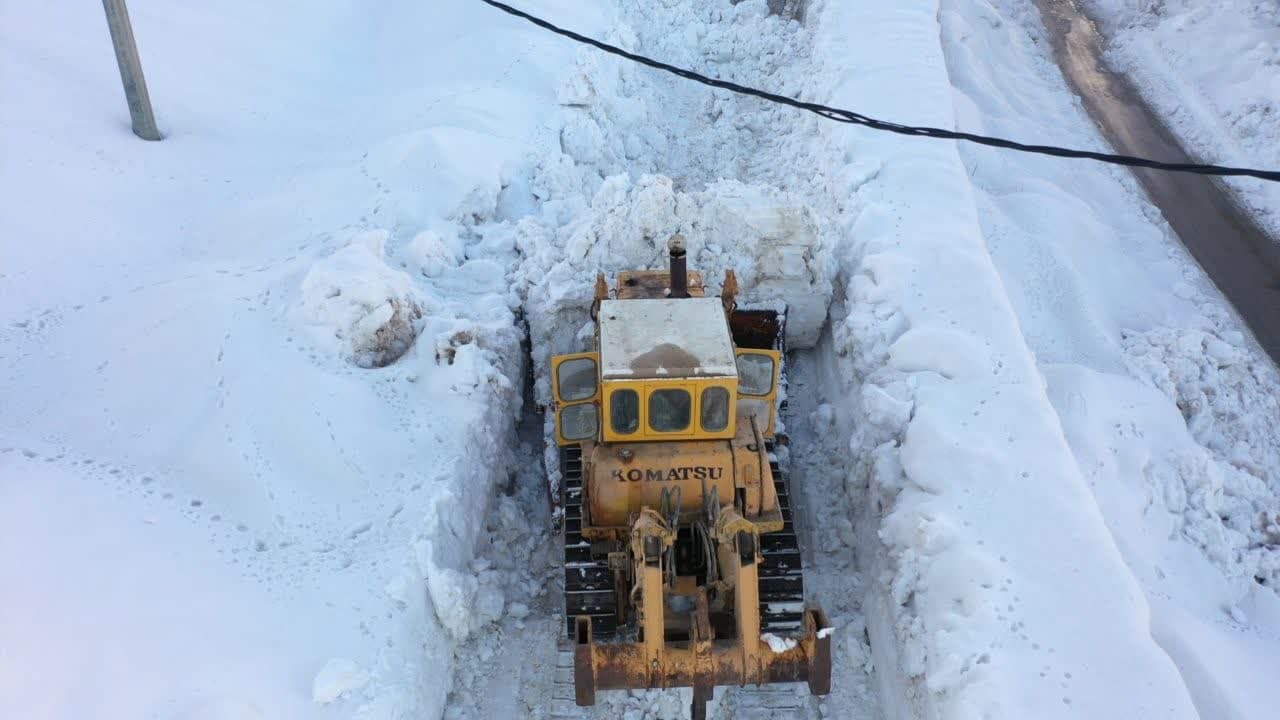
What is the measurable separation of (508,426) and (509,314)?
1306mm

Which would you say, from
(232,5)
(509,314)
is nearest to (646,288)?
(509,314)

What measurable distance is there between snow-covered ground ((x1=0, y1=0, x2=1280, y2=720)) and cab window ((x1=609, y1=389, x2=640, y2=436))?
1730 millimetres

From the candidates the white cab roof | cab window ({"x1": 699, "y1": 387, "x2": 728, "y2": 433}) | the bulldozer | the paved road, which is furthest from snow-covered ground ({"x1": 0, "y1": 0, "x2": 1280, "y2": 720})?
the white cab roof

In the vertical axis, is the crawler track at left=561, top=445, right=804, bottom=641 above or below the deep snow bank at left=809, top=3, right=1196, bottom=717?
below

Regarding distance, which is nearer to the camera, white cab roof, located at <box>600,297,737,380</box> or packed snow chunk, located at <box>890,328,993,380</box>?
white cab roof, located at <box>600,297,737,380</box>

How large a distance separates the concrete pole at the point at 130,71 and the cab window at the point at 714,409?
28.6 ft

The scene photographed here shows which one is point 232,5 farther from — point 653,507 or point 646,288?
point 653,507

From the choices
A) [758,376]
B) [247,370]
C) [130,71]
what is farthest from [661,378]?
[130,71]

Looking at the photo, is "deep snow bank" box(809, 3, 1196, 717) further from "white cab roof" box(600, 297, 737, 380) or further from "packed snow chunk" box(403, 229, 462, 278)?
"packed snow chunk" box(403, 229, 462, 278)

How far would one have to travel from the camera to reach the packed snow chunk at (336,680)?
5848 mm

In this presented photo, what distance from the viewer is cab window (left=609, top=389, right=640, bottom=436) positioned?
646 cm

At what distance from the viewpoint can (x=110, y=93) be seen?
1205 centimetres

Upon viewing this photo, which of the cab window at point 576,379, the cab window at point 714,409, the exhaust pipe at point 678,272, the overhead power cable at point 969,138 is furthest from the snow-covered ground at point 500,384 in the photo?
the overhead power cable at point 969,138

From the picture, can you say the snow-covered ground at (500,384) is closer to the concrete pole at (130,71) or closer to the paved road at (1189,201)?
the concrete pole at (130,71)
